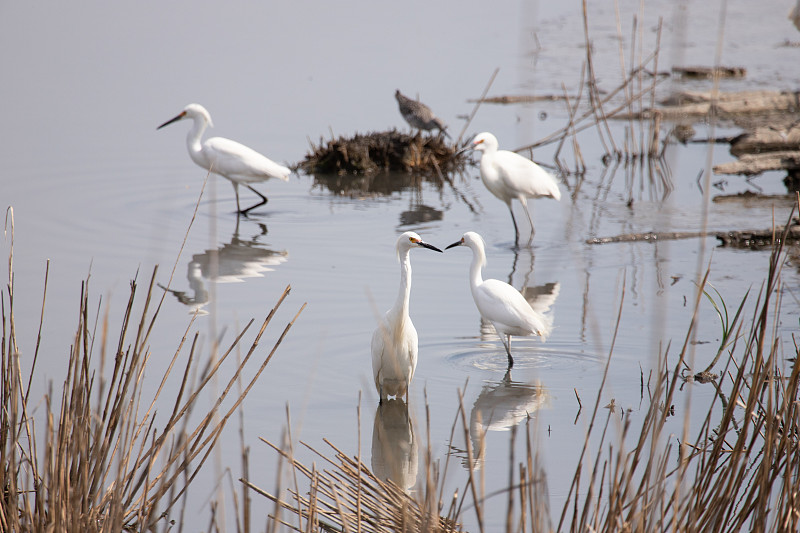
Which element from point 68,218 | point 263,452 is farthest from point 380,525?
point 68,218

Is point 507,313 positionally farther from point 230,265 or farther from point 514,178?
point 514,178

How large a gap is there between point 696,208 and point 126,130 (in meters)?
7.37

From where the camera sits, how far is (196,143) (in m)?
9.61

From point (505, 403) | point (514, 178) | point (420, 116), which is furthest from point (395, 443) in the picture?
point (420, 116)

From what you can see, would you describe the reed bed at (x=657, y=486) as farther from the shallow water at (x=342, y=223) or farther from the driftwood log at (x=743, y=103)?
the driftwood log at (x=743, y=103)

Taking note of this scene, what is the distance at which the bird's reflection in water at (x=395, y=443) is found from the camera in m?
4.05

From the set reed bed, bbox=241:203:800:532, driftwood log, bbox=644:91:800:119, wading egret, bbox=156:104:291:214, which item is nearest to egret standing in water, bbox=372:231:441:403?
reed bed, bbox=241:203:800:532

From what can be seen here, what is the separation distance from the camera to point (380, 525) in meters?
2.73

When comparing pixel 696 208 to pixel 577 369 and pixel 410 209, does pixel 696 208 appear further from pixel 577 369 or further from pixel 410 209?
pixel 577 369

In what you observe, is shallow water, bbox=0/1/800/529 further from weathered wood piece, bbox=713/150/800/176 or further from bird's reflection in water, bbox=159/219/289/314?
weathered wood piece, bbox=713/150/800/176

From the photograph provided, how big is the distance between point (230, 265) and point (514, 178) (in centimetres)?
271

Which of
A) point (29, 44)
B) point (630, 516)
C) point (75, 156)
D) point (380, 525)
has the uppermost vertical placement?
point (29, 44)

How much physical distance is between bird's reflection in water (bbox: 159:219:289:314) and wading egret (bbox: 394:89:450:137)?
3.67m

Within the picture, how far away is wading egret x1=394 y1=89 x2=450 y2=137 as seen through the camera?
11250mm
